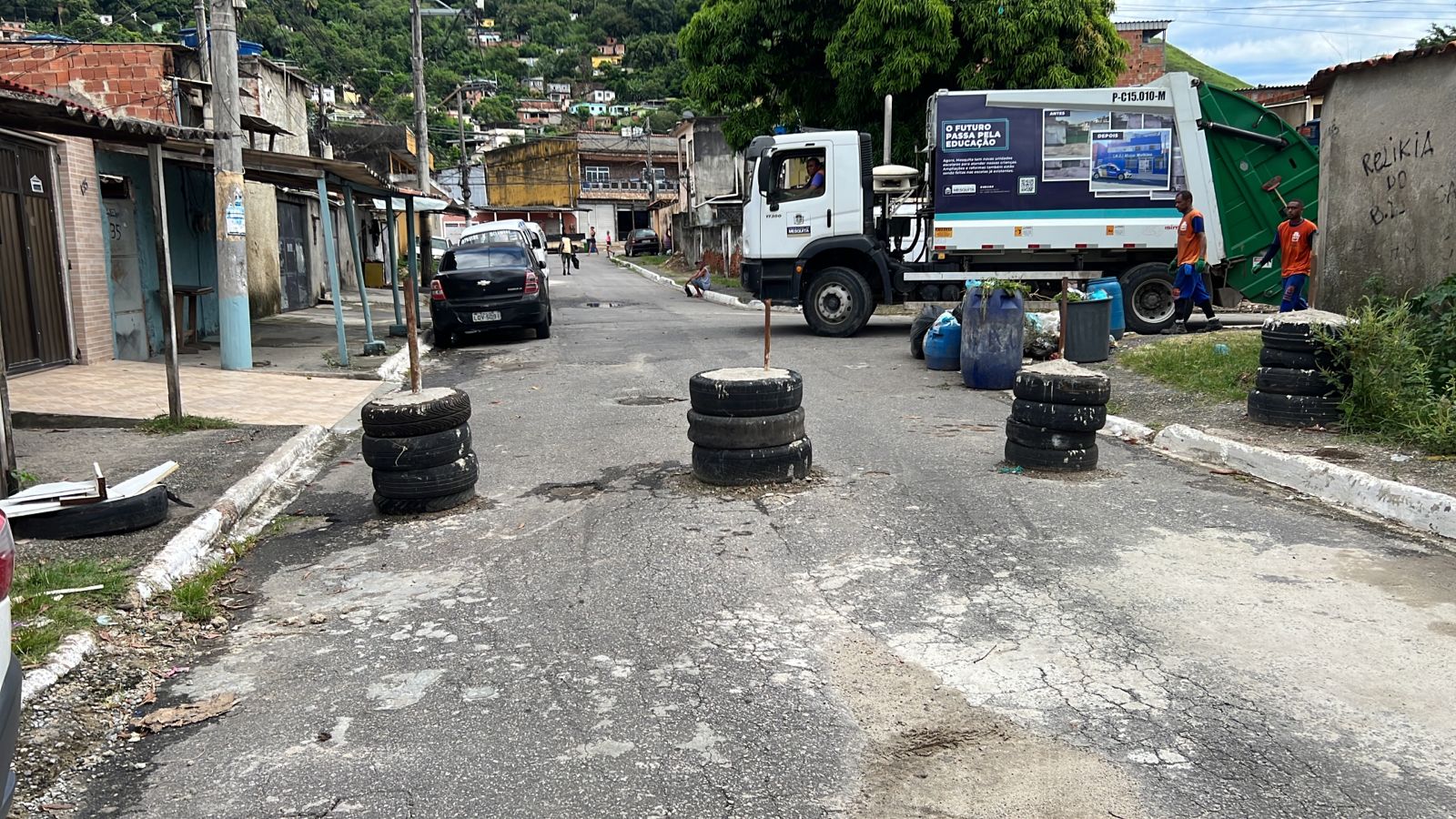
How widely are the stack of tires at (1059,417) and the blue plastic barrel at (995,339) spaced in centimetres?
382

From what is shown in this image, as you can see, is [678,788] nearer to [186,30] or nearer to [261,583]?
[261,583]

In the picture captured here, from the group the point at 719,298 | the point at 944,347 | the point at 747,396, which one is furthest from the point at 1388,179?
the point at 719,298

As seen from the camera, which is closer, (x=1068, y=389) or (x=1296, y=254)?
(x=1068, y=389)

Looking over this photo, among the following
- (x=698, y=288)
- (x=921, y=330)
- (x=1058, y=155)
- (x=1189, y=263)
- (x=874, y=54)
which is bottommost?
(x=921, y=330)

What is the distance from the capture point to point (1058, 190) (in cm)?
1548

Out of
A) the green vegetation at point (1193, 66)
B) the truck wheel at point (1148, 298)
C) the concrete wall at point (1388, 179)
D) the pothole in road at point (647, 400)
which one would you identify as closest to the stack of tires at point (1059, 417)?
the pothole in road at point (647, 400)

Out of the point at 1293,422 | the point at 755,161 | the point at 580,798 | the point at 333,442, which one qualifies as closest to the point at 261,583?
the point at 580,798

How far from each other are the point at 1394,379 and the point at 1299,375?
0.63 meters

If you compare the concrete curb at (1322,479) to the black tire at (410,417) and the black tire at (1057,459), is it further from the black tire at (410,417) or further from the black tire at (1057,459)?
the black tire at (410,417)

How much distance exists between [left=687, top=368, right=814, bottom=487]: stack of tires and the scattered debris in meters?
3.47

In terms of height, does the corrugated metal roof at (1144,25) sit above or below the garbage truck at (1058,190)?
above

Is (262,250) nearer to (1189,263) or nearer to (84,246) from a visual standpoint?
(84,246)

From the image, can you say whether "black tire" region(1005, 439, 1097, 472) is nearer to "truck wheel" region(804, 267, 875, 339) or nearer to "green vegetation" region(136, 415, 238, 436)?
"green vegetation" region(136, 415, 238, 436)

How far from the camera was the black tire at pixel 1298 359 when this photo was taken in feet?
27.1
